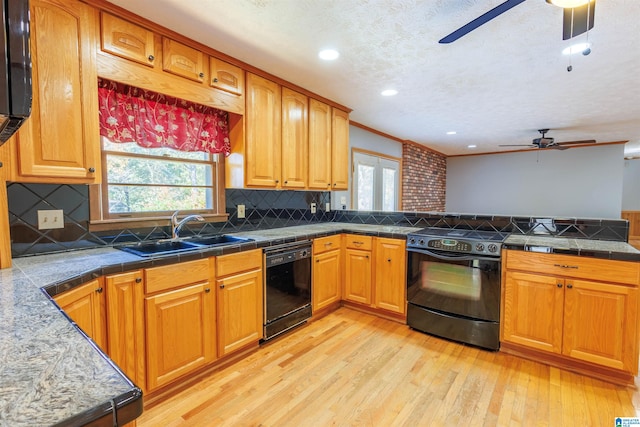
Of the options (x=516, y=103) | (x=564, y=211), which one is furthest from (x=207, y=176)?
(x=564, y=211)

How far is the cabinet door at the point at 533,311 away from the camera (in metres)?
2.25

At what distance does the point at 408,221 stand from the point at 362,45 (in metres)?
1.97

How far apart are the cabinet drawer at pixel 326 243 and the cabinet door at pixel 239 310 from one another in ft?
2.31

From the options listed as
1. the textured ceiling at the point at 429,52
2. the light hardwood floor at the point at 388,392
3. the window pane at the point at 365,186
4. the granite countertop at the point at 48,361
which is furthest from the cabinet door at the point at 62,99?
the window pane at the point at 365,186

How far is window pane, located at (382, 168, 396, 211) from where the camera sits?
5.22 metres

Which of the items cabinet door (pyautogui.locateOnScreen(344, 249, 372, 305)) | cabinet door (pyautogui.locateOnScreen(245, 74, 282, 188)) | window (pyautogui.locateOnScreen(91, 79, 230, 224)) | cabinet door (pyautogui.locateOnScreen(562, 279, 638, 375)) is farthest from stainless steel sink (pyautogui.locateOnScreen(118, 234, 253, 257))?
cabinet door (pyautogui.locateOnScreen(562, 279, 638, 375))

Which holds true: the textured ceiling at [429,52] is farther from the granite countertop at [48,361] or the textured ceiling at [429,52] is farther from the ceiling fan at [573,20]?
the granite countertop at [48,361]

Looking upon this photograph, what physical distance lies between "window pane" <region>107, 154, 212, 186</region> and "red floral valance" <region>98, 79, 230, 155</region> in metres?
0.18

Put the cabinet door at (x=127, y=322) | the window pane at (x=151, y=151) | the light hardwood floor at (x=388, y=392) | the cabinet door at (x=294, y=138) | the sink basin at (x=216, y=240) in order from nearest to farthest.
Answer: the cabinet door at (x=127, y=322) < the light hardwood floor at (x=388, y=392) < the window pane at (x=151, y=151) < the sink basin at (x=216, y=240) < the cabinet door at (x=294, y=138)

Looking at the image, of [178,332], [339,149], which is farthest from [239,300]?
[339,149]

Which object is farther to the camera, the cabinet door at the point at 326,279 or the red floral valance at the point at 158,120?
the cabinet door at the point at 326,279

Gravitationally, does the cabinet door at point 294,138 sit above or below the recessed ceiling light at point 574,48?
below

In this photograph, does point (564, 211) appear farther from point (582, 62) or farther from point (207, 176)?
point (207, 176)

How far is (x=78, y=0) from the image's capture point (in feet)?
5.40
